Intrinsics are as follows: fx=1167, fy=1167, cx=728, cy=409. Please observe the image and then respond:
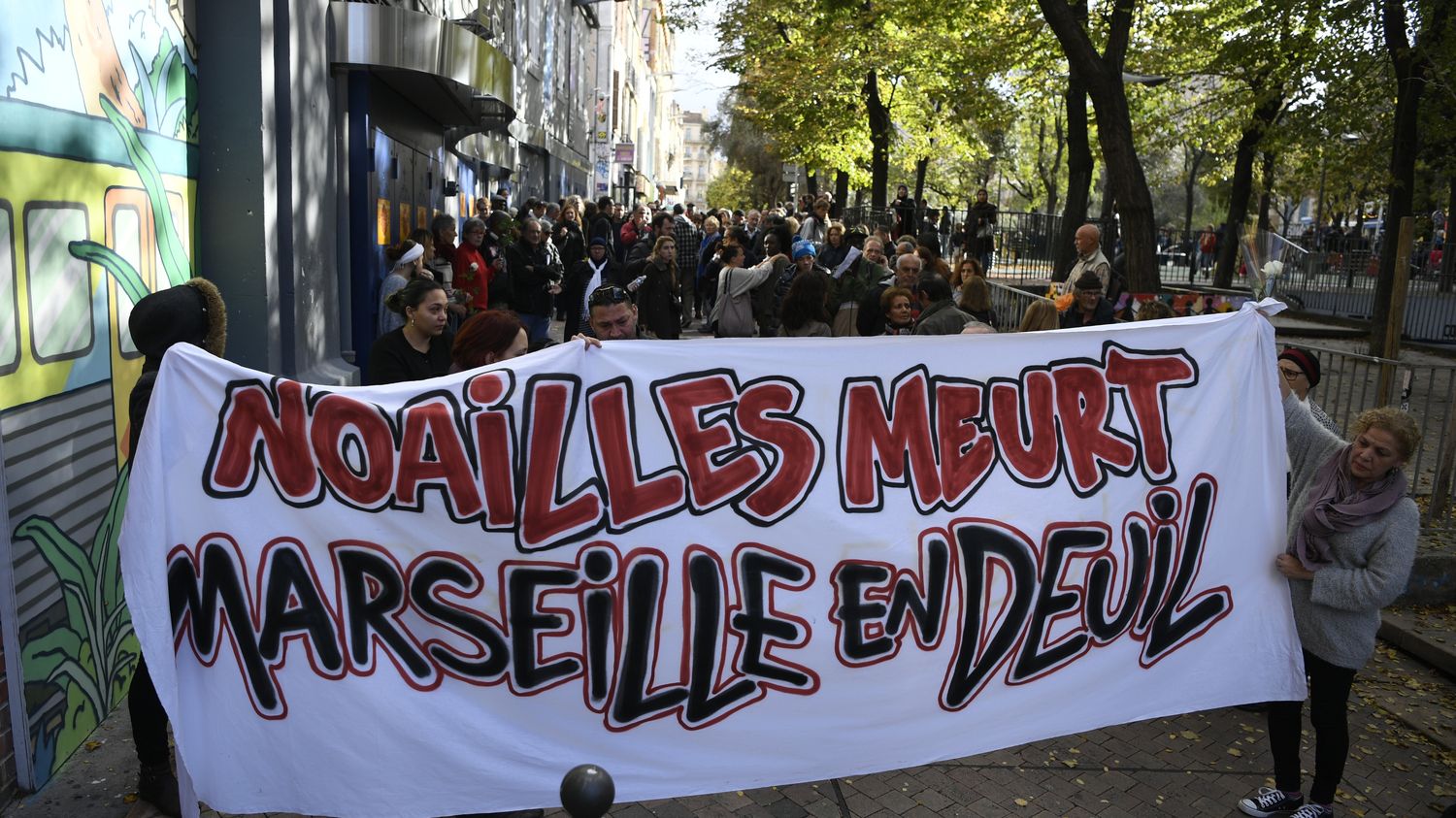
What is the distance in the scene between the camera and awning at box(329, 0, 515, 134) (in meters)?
8.34

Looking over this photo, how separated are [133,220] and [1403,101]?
1373 centimetres

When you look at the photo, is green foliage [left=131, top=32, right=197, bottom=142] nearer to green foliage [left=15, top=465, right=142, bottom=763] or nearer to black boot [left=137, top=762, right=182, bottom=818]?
green foliage [left=15, top=465, right=142, bottom=763]

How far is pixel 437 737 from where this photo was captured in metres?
3.56

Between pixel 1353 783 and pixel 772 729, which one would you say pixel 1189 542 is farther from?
pixel 772 729

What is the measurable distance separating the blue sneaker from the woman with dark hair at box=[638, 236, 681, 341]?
25.3ft

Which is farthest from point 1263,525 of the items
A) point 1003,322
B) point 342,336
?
point 1003,322

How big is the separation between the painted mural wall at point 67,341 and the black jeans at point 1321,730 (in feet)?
14.6

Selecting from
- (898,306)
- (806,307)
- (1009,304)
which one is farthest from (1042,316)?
(1009,304)

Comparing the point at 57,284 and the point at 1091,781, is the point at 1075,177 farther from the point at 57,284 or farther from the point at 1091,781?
the point at 57,284

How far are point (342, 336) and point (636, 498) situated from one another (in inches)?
255

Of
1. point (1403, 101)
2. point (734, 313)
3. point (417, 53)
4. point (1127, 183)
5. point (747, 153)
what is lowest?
point (734, 313)

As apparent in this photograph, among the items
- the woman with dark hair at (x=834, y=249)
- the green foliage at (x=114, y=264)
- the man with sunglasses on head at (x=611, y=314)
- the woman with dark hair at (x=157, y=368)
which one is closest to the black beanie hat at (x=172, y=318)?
the woman with dark hair at (x=157, y=368)

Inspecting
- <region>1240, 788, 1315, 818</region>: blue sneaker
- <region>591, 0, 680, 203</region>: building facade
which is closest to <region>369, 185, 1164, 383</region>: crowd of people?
<region>1240, 788, 1315, 818</region>: blue sneaker

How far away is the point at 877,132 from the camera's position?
92.7 feet
